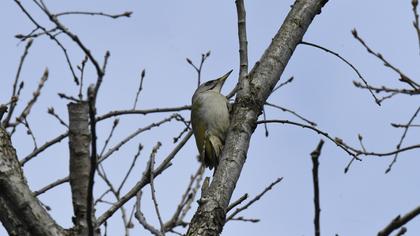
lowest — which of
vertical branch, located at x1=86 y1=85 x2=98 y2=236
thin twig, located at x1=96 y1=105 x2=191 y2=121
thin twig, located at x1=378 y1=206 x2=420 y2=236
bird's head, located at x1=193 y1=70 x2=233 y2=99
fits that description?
thin twig, located at x1=378 y1=206 x2=420 y2=236

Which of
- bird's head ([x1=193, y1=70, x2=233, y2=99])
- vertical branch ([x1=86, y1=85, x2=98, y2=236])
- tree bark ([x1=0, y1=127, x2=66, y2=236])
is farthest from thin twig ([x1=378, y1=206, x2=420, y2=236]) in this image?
bird's head ([x1=193, y1=70, x2=233, y2=99])

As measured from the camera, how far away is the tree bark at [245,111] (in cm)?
391

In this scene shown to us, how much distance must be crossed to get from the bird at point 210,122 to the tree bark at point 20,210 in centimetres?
278

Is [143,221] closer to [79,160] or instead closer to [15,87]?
[79,160]

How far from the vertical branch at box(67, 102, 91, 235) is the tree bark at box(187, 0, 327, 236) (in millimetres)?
821

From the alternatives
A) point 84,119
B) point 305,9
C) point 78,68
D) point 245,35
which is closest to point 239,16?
point 245,35

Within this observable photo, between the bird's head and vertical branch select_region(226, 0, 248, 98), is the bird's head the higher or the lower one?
the higher one

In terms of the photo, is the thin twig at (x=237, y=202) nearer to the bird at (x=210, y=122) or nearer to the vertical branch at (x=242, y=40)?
the vertical branch at (x=242, y=40)

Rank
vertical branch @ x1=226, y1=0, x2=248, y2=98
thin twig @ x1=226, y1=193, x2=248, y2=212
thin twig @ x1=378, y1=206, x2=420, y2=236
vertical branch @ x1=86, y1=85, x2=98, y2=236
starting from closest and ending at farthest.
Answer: thin twig @ x1=378, y1=206, x2=420, y2=236 < vertical branch @ x1=86, y1=85, x2=98, y2=236 < thin twig @ x1=226, y1=193, x2=248, y2=212 < vertical branch @ x1=226, y1=0, x2=248, y2=98

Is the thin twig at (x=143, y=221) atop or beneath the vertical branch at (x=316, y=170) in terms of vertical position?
atop

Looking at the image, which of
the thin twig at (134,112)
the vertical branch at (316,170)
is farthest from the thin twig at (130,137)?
the vertical branch at (316,170)

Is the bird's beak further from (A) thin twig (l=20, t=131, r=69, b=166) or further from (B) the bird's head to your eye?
(A) thin twig (l=20, t=131, r=69, b=166)

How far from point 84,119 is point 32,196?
46 cm

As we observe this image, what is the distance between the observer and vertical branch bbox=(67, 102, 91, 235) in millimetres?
3086
